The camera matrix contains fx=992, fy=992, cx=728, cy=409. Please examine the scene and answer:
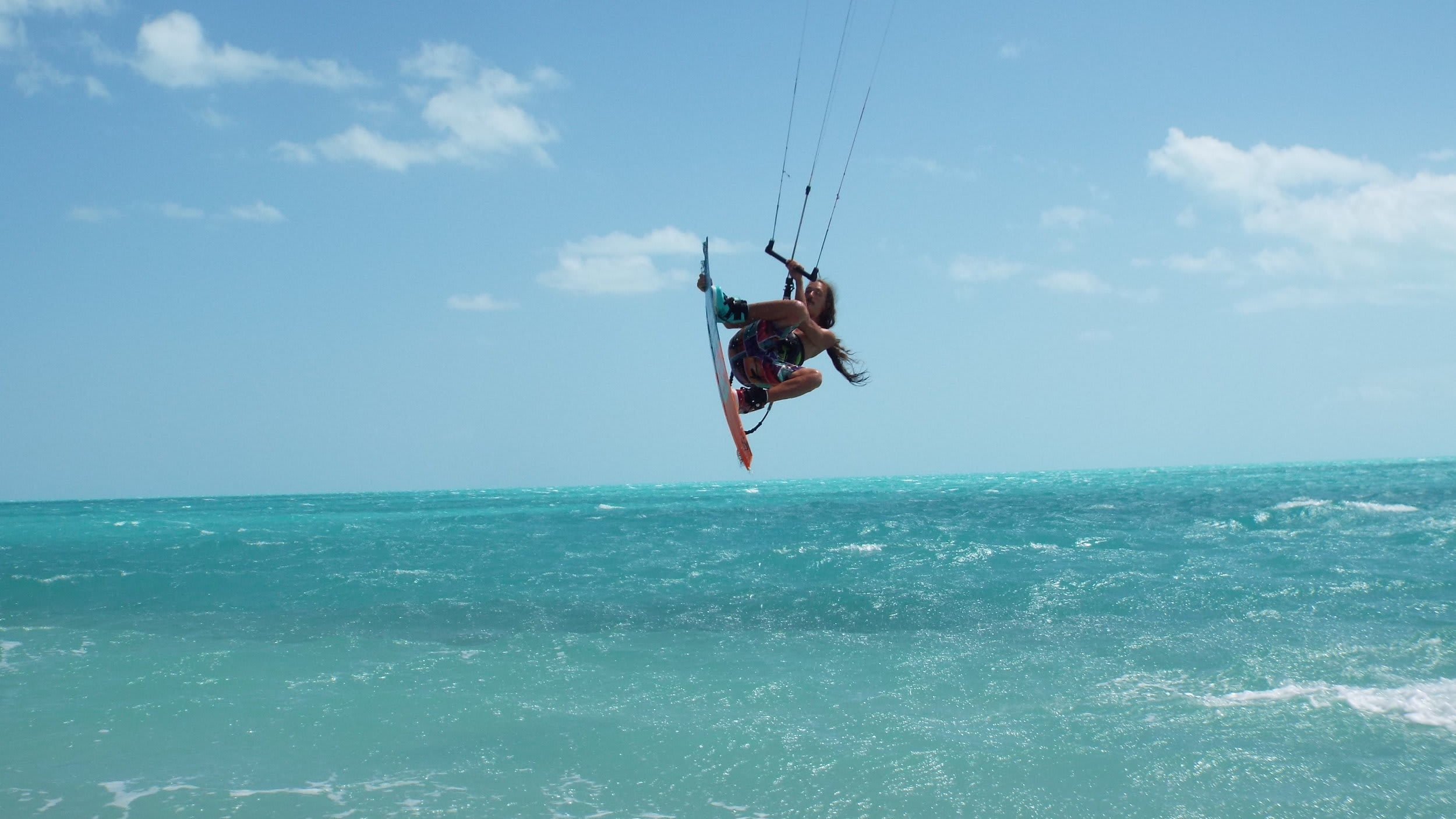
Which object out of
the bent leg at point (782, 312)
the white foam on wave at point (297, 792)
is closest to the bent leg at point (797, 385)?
the bent leg at point (782, 312)

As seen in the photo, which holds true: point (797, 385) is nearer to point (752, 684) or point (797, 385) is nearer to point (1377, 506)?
point (752, 684)

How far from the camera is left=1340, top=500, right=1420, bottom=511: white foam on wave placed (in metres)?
30.0

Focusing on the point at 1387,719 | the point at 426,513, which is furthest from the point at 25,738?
the point at 426,513

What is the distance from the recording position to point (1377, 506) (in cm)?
3181

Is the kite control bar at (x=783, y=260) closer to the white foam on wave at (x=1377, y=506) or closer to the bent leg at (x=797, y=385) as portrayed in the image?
the bent leg at (x=797, y=385)

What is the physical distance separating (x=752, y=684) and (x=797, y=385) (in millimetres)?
3587

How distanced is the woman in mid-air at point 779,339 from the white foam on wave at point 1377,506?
2813 cm

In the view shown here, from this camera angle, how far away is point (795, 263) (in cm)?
879

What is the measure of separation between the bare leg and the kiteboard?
0.38 meters

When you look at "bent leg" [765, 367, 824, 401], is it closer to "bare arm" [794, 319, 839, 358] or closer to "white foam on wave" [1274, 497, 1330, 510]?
"bare arm" [794, 319, 839, 358]

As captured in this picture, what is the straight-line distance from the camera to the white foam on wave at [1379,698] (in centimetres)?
919

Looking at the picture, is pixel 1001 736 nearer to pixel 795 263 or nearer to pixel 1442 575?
pixel 795 263

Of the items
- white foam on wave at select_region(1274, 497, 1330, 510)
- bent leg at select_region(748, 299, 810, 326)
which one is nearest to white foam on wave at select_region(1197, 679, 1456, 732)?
bent leg at select_region(748, 299, 810, 326)

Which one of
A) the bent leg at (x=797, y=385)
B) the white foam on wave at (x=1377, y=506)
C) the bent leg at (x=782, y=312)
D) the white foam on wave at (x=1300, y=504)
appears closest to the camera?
the bent leg at (x=782, y=312)
